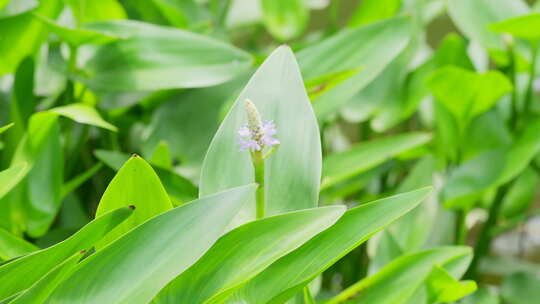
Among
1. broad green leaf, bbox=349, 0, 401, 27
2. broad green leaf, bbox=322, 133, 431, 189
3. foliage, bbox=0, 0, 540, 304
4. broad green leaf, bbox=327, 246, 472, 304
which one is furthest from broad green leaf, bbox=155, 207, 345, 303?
broad green leaf, bbox=349, 0, 401, 27

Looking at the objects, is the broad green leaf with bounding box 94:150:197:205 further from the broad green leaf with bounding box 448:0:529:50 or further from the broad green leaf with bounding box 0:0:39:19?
the broad green leaf with bounding box 448:0:529:50

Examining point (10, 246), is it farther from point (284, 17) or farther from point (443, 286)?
point (284, 17)

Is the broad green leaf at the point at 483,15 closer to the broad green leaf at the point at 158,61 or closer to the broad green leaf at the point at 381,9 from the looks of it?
the broad green leaf at the point at 381,9

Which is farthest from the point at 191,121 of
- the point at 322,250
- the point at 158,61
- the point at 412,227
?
the point at 322,250

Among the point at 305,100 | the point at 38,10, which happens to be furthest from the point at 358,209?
the point at 38,10

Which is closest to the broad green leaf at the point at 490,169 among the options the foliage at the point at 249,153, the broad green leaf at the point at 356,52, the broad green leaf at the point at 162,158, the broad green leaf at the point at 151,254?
the foliage at the point at 249,153
